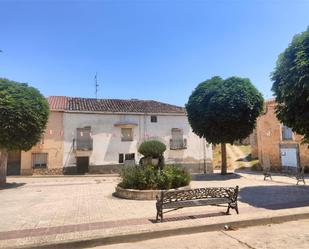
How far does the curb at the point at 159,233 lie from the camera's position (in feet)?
17.0

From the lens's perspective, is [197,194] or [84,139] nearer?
[197,194]

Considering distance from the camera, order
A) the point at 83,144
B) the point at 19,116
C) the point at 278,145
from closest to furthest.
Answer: the point at 19,116 → the point at 278,145 → the point at 83,144

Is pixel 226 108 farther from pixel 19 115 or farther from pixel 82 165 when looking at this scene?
pixel 82 165

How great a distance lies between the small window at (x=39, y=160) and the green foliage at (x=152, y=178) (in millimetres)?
16684

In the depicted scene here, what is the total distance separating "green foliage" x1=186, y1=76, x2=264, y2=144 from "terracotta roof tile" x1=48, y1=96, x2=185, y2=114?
380 inches

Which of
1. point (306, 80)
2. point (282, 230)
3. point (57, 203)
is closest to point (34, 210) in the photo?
point (57, 203)

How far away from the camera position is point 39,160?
26109 mm

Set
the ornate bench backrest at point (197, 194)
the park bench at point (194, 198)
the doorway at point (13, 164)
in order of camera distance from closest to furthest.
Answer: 1. the park bench at point (194, 198)
2. the ornate bench backrest at point (197, 194)
3. the doorway at point (13, 164)

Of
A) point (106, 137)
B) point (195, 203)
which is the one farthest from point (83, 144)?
point (195, 203)

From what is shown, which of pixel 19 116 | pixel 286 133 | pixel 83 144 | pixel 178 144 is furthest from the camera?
pixel 178 144

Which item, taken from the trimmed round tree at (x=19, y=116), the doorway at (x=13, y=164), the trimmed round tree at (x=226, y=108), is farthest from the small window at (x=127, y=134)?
the trimmed round tree at (x=19, y=116)

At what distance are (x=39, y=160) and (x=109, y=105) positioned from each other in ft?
28.9

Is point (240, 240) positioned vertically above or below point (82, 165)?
below

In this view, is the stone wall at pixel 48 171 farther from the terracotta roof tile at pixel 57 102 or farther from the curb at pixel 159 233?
the curb at pixel 159 233
